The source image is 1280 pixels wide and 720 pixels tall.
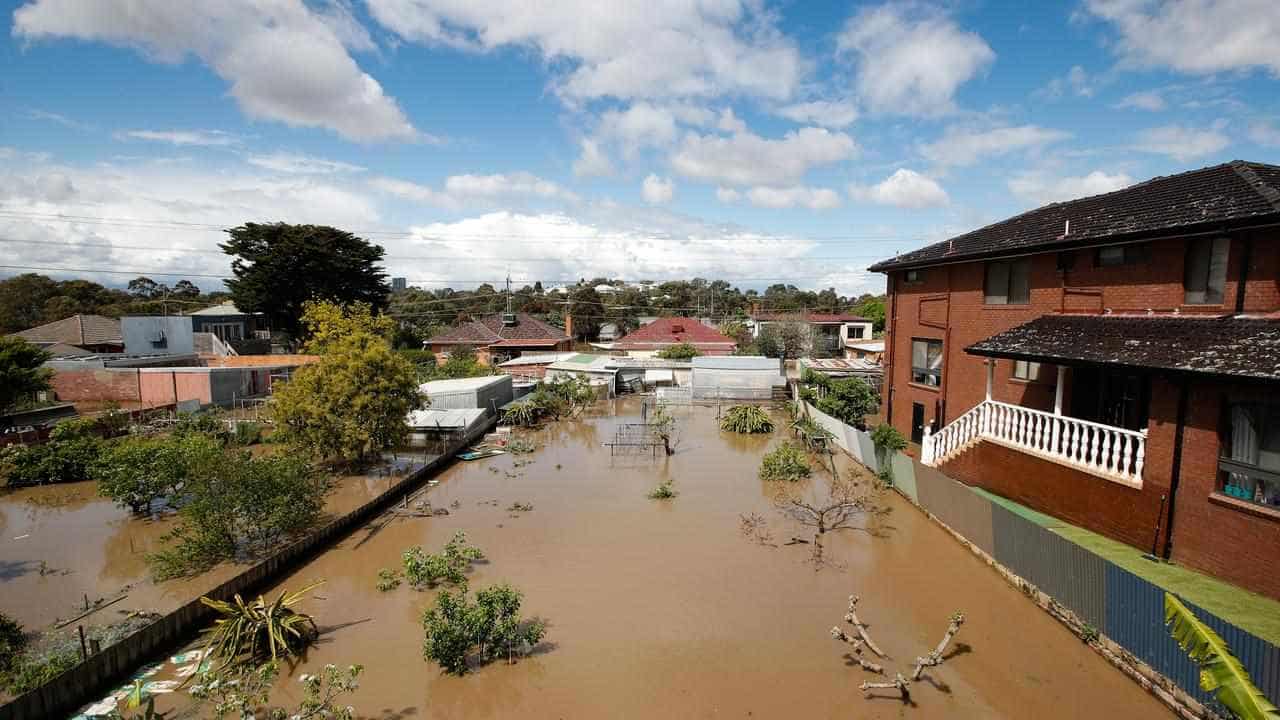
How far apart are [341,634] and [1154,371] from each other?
560 inches

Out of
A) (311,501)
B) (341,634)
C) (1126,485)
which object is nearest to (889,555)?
(1126,485)

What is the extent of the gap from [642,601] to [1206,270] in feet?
40.4

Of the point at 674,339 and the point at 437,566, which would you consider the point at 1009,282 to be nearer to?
the point at 437,566

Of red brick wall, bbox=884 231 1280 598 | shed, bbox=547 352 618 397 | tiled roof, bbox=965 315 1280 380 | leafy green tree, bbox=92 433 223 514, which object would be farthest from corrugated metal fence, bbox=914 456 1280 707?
shed, bbox=547 352 618 397

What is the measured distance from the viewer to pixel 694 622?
34.4 feet

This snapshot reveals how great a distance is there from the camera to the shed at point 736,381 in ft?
117

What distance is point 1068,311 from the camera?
13.5 m

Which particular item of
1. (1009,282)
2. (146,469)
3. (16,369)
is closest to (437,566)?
(146,469)

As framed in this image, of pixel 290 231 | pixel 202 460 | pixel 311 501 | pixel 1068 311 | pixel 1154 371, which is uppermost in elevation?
pixel 290 231

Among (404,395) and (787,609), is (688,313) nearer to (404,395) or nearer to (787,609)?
(404,395)

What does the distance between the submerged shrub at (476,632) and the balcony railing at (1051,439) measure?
10.2 meters

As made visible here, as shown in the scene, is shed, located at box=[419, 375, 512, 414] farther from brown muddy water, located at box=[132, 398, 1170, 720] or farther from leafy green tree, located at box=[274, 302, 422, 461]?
brown muddy water, located at box=[132, 398, 1170, 720]

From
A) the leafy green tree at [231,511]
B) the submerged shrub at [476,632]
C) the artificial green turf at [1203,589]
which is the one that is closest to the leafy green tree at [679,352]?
the leafy green tree at [231,511]

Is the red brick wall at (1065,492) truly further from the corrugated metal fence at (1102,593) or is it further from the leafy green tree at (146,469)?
the leafy green tree at (146,469)
